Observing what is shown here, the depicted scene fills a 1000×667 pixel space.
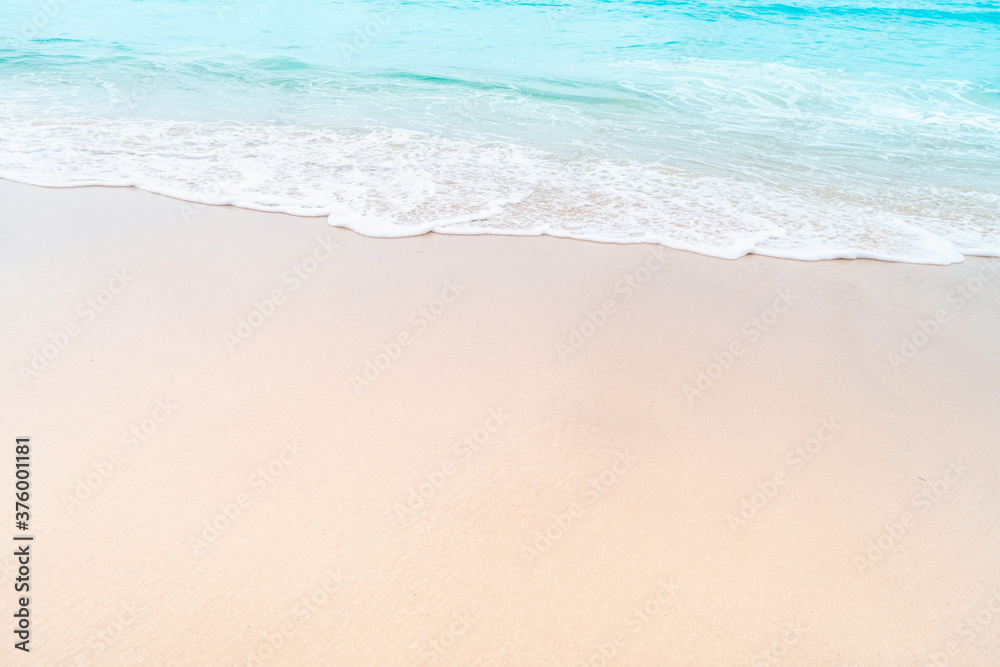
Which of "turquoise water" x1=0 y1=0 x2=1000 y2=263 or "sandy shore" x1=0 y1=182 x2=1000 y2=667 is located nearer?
"sandy shore" x1=0 y1=182 x2=1000 y2=667

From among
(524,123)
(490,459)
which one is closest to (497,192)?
(524,123)

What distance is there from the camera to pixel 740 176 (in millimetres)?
6633

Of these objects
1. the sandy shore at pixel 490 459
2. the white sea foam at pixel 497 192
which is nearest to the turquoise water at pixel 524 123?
the white sea foam at pixel 497 192

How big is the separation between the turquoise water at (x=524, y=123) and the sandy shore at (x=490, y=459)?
3.76ft

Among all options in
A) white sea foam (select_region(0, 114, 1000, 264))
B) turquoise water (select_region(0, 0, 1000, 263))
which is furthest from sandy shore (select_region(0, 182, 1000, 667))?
turquoise water (select_region(0, 0, 1000, 263))

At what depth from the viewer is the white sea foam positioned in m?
5.11

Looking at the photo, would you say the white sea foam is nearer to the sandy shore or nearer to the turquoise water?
the turquoise water

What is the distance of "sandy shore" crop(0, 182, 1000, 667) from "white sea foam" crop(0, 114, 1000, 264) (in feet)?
2.41

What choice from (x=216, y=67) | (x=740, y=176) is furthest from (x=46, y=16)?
(x=740, y=176)

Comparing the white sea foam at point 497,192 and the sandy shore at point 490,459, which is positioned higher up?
the white sea foam at point 497,192

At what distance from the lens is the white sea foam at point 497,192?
511 cm

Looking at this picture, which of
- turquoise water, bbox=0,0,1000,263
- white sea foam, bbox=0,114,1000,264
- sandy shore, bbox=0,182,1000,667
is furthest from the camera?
turquoise water, bbox=0,0,1000,263

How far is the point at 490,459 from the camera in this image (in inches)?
111

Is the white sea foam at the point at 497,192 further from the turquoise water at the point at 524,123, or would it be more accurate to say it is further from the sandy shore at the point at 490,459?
the sandy shore at the point at 490,459
